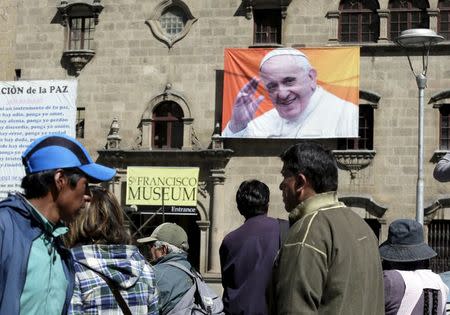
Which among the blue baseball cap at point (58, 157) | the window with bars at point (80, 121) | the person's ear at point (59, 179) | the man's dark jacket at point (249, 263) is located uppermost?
the window with bars at point (80, 121)

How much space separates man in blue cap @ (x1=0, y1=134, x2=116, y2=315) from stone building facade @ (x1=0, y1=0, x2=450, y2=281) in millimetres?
22130

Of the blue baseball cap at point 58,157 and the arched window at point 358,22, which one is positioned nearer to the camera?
the blue baseball cap at point 58,157

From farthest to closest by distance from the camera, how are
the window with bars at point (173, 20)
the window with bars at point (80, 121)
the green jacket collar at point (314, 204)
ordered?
the window with bars at point (80, 121) → the window with bars at point (173, 20) → the green jacket collar at point (314, 204)

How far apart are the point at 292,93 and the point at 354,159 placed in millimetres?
2763

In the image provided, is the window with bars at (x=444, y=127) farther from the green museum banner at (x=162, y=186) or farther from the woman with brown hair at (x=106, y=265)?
the woman with brown hair at (x=106, y=265)

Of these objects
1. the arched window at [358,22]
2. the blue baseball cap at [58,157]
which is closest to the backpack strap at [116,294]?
the blue baseball cap at [58,157]

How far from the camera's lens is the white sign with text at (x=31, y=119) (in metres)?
23.0

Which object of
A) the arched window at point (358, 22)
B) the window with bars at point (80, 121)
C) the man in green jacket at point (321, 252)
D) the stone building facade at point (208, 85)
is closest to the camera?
the man in green jacket at point (321, 252)

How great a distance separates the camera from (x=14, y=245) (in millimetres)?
3605

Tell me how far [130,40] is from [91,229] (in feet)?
80.3

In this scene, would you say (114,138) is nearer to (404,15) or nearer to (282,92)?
(282,92)

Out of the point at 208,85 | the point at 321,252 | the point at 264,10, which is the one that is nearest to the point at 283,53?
the point at 264,10

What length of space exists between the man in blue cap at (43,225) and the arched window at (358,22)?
76.6 ft

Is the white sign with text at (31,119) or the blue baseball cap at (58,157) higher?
the white sign with text at (31,119)
